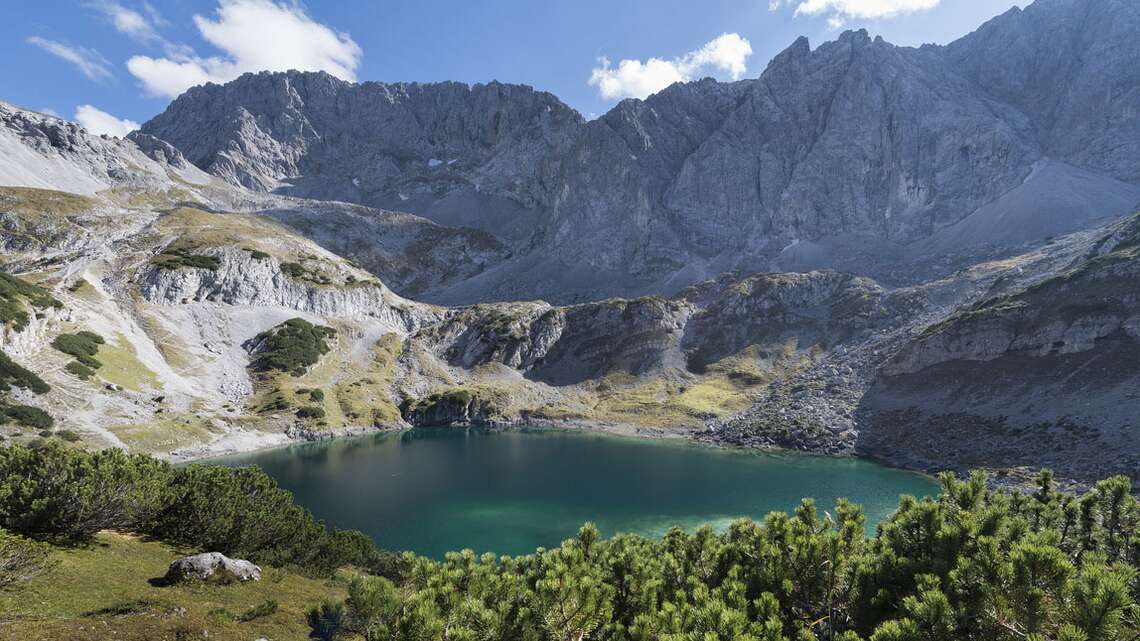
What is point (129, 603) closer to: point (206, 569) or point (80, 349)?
point (206, 569)

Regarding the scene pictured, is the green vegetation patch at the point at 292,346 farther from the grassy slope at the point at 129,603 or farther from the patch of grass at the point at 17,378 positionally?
the grassy slope at the point at 129,603

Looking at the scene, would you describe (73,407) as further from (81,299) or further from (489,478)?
(489,478)

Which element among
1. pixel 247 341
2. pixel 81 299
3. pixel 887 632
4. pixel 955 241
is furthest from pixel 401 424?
pixel 955 241

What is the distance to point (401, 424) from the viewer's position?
108812 millimetres

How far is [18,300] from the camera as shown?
8056 cm

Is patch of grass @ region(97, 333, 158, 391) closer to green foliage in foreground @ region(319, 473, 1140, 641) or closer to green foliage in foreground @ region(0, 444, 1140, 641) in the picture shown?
green foliage in foreground @ region(0, 444, 1140, 641)

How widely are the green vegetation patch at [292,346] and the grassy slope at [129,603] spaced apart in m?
98.7

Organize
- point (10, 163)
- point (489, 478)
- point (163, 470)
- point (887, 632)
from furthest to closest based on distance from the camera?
point (10, 163)
point (489, 478)
point (163, 470)
point (887, 632)

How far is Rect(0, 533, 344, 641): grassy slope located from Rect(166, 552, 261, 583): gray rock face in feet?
1.58

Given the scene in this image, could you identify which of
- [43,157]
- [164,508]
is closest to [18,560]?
[164,508]

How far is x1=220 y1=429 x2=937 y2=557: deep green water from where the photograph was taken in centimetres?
4781

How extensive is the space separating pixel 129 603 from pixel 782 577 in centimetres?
1734

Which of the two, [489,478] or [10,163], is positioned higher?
[10,163]

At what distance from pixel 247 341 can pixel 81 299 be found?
2901cm
